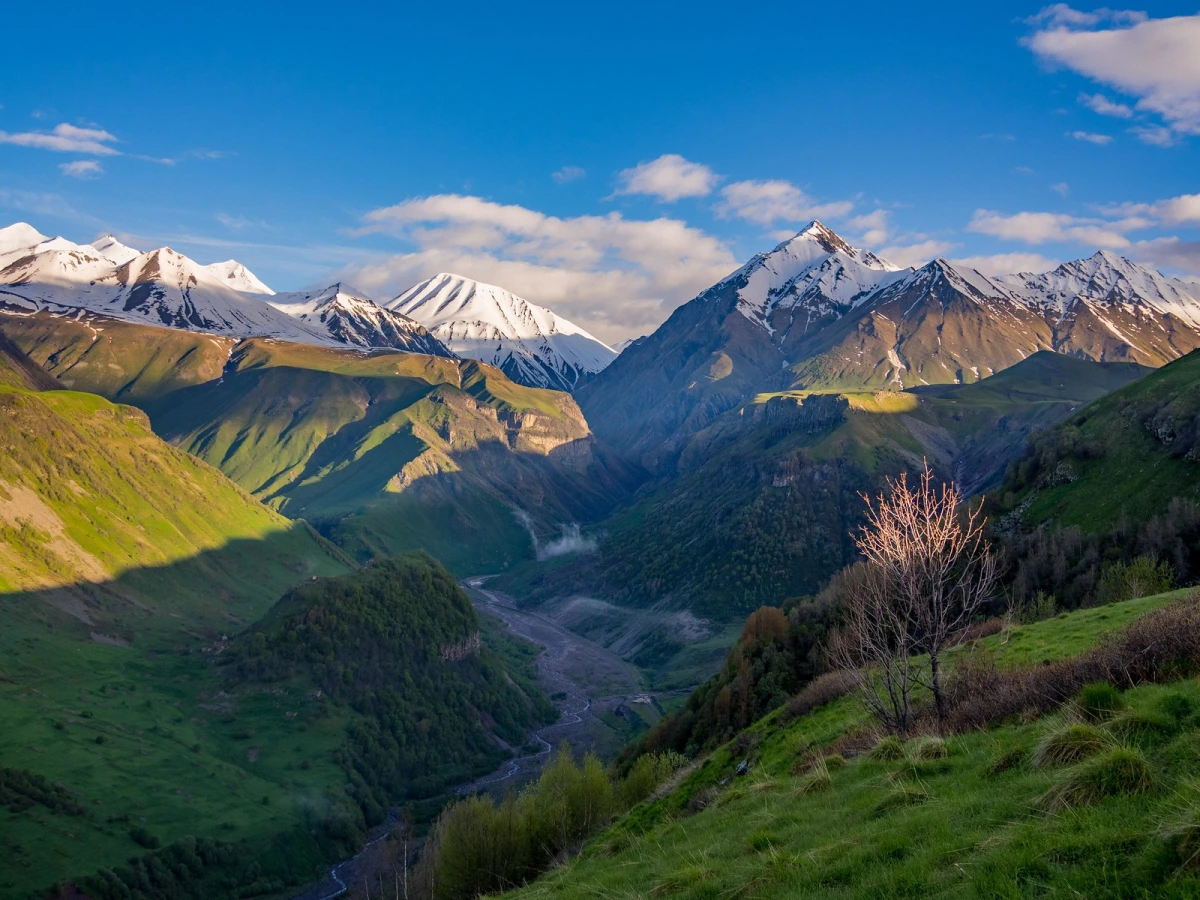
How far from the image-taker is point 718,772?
1550 inches

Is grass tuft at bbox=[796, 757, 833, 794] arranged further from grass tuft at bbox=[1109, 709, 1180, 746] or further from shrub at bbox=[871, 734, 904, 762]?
grass tuft at bbox=[1109, 709, 1180, 746]

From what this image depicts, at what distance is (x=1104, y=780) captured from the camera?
40.3 feet

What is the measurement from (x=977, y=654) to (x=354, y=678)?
469ft

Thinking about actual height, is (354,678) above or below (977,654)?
below

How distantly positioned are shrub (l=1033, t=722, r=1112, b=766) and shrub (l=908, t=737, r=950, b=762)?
3.97 meters

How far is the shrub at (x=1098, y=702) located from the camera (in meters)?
16.4

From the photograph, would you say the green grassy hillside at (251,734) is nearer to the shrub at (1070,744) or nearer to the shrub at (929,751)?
the shrub at (929,751)

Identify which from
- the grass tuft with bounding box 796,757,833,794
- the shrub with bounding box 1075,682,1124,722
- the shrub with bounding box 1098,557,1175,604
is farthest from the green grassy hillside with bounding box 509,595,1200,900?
the shrub with bounding box 1098,557,1175,604

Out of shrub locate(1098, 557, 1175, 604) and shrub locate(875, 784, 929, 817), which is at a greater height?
shrub locate(875, 784, 929, 817)

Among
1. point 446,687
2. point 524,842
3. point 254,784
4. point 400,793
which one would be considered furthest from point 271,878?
point 524,842

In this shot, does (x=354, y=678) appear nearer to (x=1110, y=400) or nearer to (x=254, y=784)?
(x=254, y=784)

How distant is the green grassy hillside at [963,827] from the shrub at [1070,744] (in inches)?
7.8

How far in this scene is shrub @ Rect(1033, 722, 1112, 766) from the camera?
46.7 feet

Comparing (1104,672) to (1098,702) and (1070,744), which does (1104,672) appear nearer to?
(1098,702)
